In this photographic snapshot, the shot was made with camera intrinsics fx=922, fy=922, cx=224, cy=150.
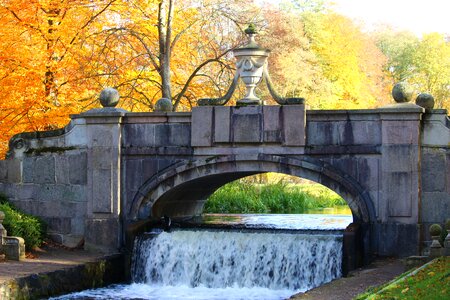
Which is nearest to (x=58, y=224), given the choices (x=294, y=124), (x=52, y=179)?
(x=52, y=179)

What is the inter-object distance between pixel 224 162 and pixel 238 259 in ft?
6.05

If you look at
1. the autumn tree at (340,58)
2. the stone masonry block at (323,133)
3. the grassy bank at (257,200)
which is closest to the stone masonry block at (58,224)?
the stone masonry block at (323,133)

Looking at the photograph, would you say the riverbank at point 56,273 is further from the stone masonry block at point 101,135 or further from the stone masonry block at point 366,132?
the stone masonry block at point 366,132

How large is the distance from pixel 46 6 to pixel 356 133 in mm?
8116

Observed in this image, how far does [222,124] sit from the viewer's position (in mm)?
16594

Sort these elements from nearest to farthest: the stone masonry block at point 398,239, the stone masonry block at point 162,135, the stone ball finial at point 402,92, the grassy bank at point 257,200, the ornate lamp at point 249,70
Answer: the stone masonry block at point 398,239 → the stone ball finial at point 402,92 → the ornate lamp at point 249,70 → the stone masonry block at point 162,135 → the grassy bank at point 257,200

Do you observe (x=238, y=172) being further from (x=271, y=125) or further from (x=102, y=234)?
(x=102, y=234)

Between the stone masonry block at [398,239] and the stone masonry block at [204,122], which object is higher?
the stone masonry block at [204,122]

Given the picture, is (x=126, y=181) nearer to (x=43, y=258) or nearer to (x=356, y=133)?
(x=43, y=258)

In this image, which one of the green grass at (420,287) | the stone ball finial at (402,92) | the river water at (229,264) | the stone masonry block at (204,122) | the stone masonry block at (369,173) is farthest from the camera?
the stone masonry block at (204,122)

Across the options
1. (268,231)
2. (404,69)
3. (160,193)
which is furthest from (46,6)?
(404,69)

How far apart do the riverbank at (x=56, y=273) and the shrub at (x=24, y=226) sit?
0.23 meters

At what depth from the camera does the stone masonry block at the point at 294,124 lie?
635 inches

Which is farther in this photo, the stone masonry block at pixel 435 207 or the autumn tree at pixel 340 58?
the autumn tree at pixel 340 58
